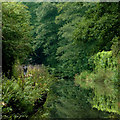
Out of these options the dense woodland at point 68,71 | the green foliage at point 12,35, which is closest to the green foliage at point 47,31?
the dense woodland at point 68,71

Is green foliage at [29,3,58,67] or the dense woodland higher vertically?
green foliage at [29,3,58,67]

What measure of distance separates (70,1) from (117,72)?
45.8ft

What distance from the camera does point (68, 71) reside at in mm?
31500

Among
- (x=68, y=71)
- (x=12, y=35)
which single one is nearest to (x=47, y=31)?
(x=68, y=71)

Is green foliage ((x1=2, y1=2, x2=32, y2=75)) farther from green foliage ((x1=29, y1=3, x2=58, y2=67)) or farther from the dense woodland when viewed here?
green foliage ((x1=29, y1=3, x2=58, y2=67))

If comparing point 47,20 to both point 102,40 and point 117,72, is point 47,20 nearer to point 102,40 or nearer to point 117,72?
point 102,40

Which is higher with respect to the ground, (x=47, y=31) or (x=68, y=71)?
(x=47, y=31)

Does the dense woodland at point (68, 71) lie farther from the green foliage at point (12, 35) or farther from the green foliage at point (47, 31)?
the green foliage at point (47, 31)

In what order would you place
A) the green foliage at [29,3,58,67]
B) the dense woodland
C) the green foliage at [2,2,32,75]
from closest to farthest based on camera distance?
the dense woodland
the green foliage at [2,2,32,75]
the green foliage at [29,3,58,67]

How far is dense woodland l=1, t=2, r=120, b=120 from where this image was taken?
7.83 metres

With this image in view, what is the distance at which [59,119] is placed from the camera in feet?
22.6

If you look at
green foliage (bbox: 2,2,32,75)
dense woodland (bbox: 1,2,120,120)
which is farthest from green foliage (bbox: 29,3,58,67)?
green foliage (bbox: 2,2,32,75)

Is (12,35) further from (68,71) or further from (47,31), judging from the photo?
(47,31)

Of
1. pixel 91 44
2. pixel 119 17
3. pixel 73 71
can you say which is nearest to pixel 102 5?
pixel 119 17
